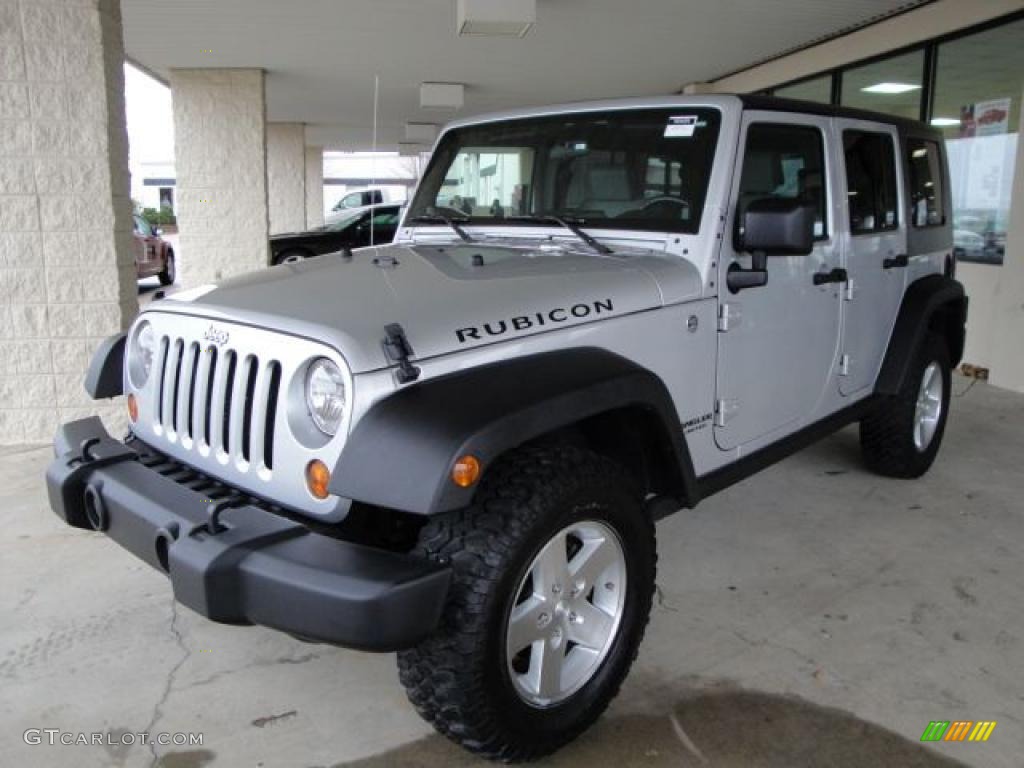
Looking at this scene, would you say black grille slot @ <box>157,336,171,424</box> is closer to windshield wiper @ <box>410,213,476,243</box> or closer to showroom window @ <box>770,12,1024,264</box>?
windshield wiper @ <box>410,213,476,243</box>

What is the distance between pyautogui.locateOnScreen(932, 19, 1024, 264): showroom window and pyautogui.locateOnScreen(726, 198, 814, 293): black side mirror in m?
5.25

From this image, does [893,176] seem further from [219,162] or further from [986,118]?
[219,162]

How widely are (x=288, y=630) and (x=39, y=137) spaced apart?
418 centimetres

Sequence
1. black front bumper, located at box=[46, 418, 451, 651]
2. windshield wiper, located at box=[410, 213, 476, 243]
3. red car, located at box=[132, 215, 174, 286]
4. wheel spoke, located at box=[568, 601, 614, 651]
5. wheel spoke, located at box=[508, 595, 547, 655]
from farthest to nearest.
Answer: red car, located at box=[132, 215, 174, 286]
windshield wiper, located at box=[410, 213, 476, 243]
wheel spoke, located at box=[568, 601, 614, 651]
wheel spoke, located at box=[508, 595, 547, 655]
black front bumper, located at box=[46, 418, 451, 651]

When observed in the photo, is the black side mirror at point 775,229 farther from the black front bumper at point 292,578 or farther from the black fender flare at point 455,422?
the black front bumper at point 292,578

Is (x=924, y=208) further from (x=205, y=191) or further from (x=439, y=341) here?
(x=205, y=191)

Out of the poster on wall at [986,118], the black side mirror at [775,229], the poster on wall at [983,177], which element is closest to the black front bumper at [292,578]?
the black side mirror at [775,229]

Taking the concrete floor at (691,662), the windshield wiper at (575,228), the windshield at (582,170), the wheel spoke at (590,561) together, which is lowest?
the concrete floor at (691,662)

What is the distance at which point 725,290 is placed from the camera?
9.55 ft

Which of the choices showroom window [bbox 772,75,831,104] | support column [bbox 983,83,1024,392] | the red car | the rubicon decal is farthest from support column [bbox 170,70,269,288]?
the rubicon decal

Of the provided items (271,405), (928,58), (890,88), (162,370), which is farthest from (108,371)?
(890,88)

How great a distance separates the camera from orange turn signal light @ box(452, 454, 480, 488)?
1832mm

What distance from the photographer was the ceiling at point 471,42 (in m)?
8.16

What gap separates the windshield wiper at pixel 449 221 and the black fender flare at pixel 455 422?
1220 mm
